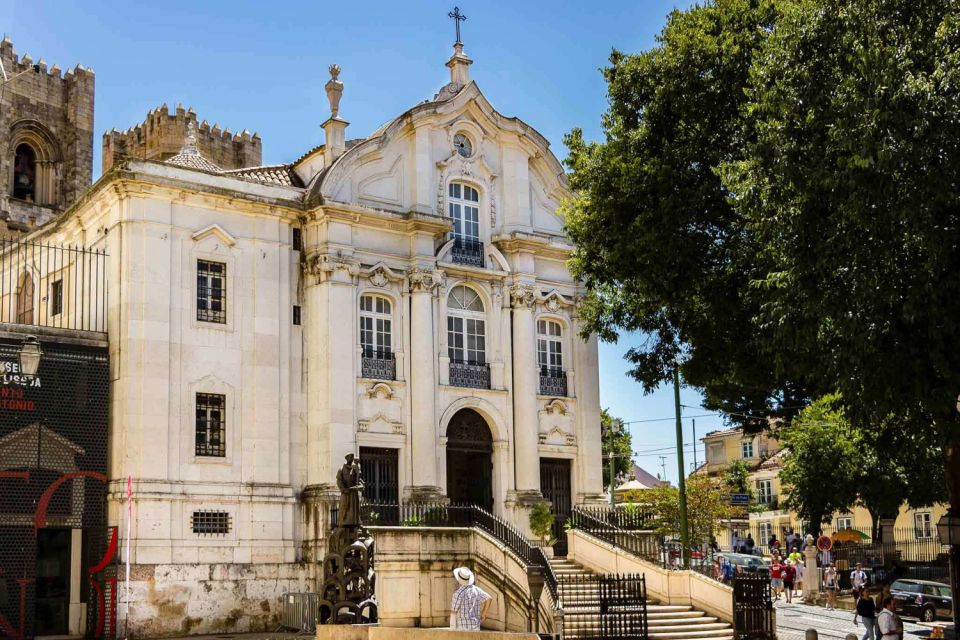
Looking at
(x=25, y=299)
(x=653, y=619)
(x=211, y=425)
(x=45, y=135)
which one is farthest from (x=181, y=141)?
(x=653, y=619)

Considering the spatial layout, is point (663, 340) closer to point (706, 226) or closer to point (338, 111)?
point (706, 226)

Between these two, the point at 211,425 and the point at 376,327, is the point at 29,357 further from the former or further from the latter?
the point at 376,327

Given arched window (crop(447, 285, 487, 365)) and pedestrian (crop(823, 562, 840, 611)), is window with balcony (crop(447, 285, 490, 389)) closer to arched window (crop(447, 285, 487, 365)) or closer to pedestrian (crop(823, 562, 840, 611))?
arched window (crop(447, 285, 487, 365))

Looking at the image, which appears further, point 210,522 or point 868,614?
point 210,522

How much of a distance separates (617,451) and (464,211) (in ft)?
106

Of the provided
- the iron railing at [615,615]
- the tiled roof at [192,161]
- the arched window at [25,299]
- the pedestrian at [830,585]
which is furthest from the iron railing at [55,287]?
the pedestrian at [830,585]

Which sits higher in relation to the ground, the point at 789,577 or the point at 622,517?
the point at 622,517

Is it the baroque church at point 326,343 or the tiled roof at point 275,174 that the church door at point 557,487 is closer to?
the baroque church at point 326,343

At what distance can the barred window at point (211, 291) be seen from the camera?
3039 cm

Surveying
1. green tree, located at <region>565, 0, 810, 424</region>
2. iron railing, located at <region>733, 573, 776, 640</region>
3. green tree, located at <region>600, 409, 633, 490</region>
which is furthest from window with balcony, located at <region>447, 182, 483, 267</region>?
green tree, located at <region>600, 409, 633, 490</region>

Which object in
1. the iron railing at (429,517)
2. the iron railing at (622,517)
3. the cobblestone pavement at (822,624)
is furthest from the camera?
the iron railing at (622,517)

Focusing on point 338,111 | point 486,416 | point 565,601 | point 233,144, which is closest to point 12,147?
point 233,144

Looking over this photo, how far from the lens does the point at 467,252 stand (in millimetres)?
34750

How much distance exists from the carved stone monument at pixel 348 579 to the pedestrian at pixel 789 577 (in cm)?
2106
